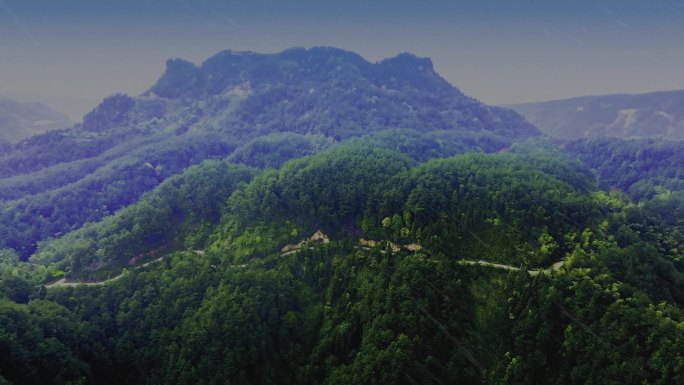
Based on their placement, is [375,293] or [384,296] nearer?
[384,296]

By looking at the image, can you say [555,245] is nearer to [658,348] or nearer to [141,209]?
[658,348]

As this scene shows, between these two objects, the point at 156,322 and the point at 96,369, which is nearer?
the point at 96,369

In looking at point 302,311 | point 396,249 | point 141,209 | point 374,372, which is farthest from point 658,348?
point 141,209

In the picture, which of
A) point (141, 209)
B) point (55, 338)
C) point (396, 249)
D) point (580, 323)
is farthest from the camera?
point (141, 209)

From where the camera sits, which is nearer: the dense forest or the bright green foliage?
the bright green foliage

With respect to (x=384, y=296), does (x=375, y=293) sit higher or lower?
lower

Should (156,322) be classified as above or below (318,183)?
below

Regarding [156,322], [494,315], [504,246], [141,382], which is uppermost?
[504,246]

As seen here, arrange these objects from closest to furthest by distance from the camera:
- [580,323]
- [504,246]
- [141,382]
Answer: [580,323] < [141,382] < [504,246]

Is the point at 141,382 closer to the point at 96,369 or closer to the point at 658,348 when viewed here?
the point at 96,369

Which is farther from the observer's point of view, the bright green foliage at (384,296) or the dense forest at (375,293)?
the dense forest at (375,293)
